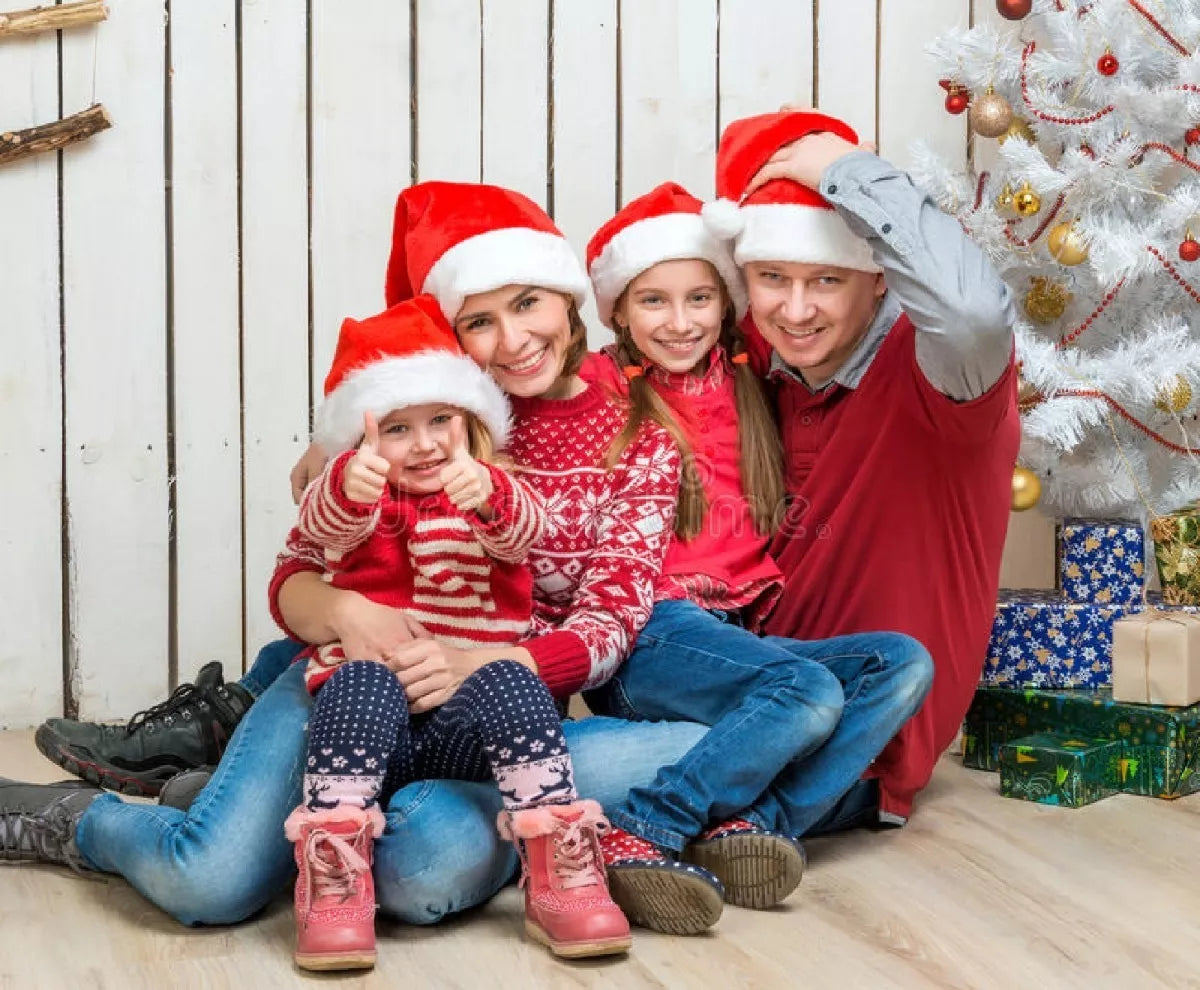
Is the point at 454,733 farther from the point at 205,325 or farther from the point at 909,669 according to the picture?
the point at 205,325

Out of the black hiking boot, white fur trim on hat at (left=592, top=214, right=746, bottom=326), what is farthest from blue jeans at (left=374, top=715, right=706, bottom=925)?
white fur trim on hat at (left=592, top=214, right=746, bottom=326)

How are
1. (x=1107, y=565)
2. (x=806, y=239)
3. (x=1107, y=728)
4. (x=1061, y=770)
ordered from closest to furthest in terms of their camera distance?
1. (x=806, y=239)
2. (x=1061, y=770)
3. (x=1107, y=728)
4. (x=1107, y=565)

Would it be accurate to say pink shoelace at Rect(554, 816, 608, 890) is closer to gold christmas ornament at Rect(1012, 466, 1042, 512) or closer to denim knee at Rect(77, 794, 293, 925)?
denim knee at Rect(77, 794, 293, 925)

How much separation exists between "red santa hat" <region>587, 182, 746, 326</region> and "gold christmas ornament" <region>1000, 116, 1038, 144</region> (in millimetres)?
748

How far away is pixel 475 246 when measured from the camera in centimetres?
192

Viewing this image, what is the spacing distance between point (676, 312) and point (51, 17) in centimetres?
127

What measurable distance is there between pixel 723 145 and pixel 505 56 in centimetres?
82

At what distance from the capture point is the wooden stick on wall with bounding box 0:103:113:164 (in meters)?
2.52

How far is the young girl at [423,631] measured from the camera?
5.01ft

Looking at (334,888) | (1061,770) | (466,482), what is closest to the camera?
(334,888)

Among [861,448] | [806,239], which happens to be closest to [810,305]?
[806,239]

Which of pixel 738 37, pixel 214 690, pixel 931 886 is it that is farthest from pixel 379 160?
pixel 931 886

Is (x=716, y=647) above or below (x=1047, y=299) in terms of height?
below

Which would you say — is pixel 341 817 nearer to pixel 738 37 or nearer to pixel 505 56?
pixel 505 56
